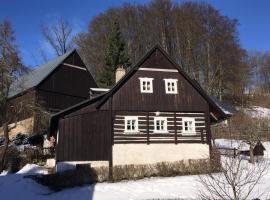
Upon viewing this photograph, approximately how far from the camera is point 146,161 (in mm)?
26453

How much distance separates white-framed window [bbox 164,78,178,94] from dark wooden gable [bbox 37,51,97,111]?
1539cm

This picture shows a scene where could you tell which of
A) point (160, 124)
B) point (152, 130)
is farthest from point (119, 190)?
point (160, 124)

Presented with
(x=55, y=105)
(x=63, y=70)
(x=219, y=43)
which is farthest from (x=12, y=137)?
(x=219, y=43)

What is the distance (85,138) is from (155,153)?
455 centimetres

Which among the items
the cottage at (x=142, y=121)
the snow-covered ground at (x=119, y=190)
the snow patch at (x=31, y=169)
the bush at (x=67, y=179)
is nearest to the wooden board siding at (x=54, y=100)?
the snow patch at (x=31, y=169)

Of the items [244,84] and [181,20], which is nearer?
[181,20]

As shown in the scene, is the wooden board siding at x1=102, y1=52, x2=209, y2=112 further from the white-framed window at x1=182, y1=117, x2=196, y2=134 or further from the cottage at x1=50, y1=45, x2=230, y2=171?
the white-framed window at x1=182, y1=117, x2=196, y2=134

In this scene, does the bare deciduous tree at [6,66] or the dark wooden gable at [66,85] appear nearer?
the bare deciduous tree at [6,66]

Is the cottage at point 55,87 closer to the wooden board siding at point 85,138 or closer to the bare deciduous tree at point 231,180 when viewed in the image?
the wooden board siding at point 85,138

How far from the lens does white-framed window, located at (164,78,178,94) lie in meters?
28.3

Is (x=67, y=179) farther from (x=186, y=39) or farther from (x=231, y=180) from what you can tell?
(x=186, y=39)

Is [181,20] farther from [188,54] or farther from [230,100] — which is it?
[230,100]

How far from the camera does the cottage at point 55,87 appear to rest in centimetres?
3903

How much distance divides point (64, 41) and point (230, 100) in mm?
24545
